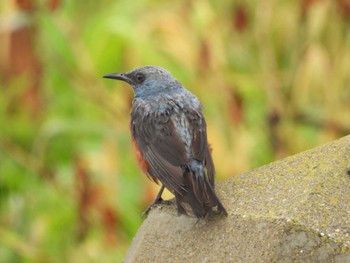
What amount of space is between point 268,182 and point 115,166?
12.7 ft

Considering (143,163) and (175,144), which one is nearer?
(175,144)

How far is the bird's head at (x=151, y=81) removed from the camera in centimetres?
546

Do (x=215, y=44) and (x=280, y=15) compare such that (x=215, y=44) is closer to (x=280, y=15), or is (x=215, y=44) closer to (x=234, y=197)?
(x=280, y=15)

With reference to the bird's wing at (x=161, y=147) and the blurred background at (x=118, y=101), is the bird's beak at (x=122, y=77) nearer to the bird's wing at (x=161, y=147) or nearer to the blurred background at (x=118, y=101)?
the bird's wing at (x=161, y=147)

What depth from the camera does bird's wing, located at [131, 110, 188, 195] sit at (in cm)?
456

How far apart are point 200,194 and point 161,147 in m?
0.55

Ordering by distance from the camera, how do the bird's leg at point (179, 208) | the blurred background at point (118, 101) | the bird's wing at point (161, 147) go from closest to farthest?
the bird's leg at point (179, 208), the bird's wing at point (161, 147), the blurred background at point (118, 101)

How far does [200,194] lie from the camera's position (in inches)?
169

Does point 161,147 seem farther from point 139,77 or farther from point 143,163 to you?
Answer: point 139,77

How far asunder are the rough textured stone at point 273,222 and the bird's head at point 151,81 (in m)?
1.09

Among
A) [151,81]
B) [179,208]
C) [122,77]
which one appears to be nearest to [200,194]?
[179,208]

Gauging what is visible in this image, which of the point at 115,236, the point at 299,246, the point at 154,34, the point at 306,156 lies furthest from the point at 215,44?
the point at 299,246

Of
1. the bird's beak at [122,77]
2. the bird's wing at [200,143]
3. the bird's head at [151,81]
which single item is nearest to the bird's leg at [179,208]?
the bird's wing at [200,143]

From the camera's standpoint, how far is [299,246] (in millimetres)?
3635
